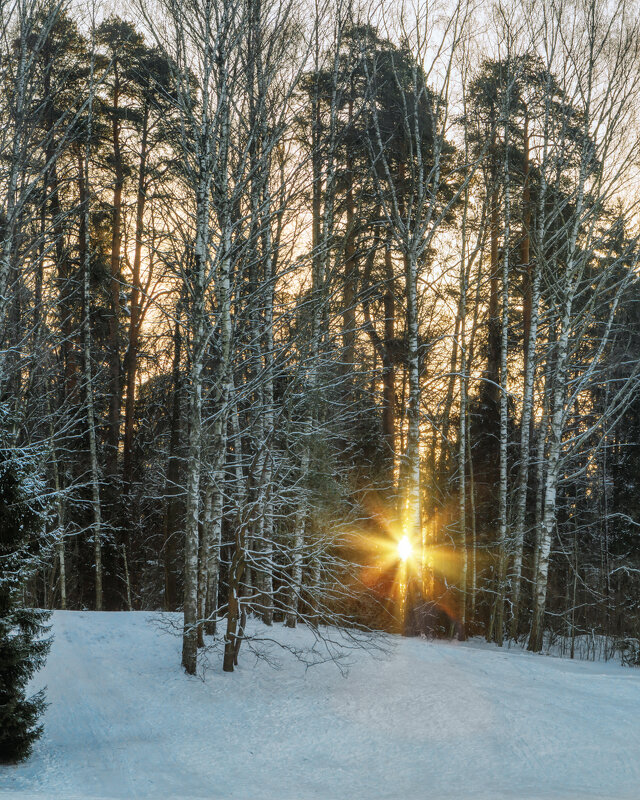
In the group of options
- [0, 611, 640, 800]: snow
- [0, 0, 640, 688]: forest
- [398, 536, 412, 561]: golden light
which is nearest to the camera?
[0, 611, 640, 800]: snow

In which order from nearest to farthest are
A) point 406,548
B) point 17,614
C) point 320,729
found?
point 17,614
point 320,729
point 406,548

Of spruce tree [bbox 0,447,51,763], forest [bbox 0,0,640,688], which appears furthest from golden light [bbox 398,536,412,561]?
spruce tree [bbox 0,447,51,763]

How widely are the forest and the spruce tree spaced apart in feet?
0.21

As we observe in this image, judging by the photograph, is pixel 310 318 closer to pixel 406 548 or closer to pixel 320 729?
pixel 406 548

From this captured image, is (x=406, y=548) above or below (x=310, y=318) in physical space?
below

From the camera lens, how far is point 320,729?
7.98 metres

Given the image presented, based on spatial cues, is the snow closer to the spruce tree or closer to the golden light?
the spruce tree

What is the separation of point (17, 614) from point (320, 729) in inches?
139

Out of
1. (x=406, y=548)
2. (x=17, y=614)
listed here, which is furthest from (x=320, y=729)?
(x=406, y=548)

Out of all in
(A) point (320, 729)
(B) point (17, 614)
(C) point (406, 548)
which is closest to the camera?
(B) point (17, 614)

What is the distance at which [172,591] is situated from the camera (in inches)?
674

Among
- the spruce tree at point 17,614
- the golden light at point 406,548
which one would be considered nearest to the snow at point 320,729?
the spruce tree at point 17,614

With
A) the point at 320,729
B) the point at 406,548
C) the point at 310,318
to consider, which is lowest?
the point at 320,729

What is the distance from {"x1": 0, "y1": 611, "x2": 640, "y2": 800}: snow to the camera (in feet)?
21.6
